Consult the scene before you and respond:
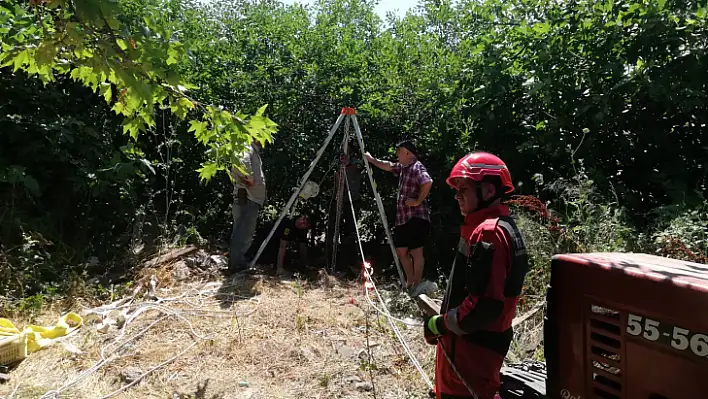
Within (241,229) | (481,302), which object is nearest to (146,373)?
(241,229)

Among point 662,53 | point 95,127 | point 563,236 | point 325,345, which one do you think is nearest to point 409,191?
point 563,236

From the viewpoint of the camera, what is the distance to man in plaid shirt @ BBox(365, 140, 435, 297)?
5473 millimetres

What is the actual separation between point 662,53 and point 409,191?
2874 mm

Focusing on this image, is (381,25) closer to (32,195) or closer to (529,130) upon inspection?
(529,130)

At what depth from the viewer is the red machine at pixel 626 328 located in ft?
5.11

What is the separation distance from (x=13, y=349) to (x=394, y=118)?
4972 mm

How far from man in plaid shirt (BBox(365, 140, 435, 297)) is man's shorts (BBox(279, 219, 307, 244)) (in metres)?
1.48

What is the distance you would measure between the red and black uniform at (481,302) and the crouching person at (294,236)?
432 centimetres

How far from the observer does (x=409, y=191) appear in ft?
18.2

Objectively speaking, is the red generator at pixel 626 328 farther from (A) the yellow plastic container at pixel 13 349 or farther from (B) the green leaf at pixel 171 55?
(A) the yellow plastic container at pixel 13 349

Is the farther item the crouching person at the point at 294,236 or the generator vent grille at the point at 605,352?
the crouching person at the point at 294,236

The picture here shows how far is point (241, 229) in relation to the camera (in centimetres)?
612

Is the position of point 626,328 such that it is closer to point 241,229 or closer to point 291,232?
point 241,229

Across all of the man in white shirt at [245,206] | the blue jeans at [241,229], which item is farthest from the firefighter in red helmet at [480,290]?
the blue jeans at [241,229]
